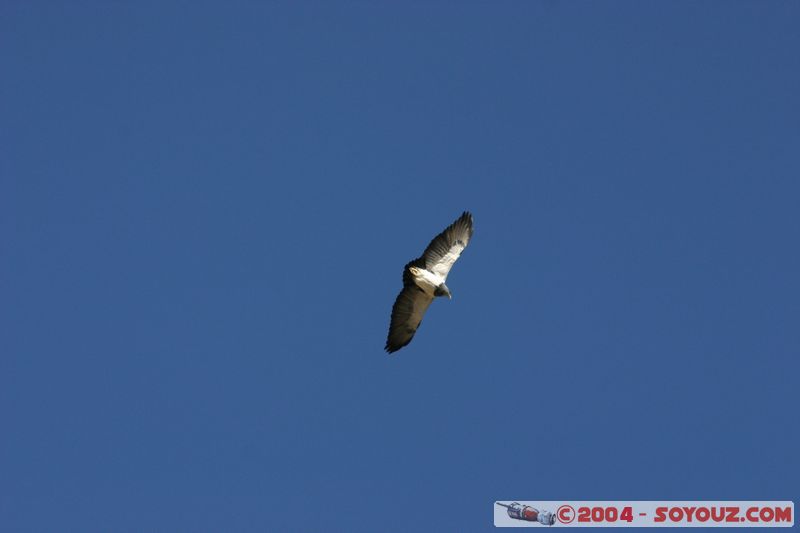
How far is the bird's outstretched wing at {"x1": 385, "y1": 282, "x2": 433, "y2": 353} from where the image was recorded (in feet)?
185

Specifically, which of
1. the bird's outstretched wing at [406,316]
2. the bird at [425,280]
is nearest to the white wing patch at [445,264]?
the bird at [425,280]

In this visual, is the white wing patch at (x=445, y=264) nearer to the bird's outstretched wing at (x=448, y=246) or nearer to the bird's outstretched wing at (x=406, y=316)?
the bird's outstretched wing at (x=448, y=246)

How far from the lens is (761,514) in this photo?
64375 mm

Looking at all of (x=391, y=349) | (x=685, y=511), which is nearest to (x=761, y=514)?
(x=685, y=511)

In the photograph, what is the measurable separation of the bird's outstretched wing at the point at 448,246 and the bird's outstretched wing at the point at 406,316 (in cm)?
120

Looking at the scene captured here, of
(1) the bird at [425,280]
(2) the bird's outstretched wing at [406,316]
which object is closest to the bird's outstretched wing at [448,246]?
(1) the bird at [425,280]

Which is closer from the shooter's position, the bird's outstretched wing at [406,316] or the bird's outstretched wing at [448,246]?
the bird's outstretched wing at [448,246]

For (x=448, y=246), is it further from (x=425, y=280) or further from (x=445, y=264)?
(x=425, y=280)

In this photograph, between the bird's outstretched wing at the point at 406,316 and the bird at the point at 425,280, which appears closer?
the bird at the point at 425,280

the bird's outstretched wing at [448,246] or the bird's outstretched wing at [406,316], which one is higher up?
the bird's outstretched wing at [448,246]

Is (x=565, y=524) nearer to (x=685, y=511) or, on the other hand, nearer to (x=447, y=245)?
(x=685, y=511)

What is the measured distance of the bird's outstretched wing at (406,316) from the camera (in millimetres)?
56406

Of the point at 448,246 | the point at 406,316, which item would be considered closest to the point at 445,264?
the point at 448,246

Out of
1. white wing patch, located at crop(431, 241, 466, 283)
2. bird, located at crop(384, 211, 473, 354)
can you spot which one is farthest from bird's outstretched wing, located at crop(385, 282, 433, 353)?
white wing patch, located at crop(431, 241, 466, 283)
